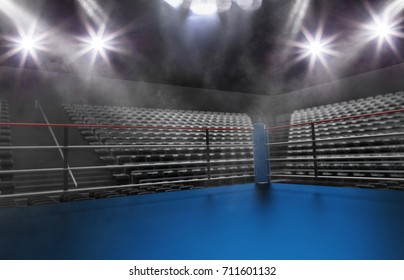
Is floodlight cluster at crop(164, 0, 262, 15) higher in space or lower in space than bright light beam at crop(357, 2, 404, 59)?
higher

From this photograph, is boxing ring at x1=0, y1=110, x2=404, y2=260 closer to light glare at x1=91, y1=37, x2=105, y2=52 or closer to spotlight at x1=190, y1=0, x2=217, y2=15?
spotlight at x1=190, y1=0, x2=217, y2=15

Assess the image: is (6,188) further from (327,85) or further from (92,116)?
(327,85)

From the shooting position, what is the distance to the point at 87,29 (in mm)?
4848

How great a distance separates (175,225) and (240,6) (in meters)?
4.31

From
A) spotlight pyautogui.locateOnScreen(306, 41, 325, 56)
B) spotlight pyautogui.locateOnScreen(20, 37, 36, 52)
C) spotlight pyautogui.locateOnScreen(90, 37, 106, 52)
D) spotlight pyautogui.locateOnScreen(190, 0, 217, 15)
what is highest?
spotlight pyautogui.locateOnScreen(190, 0, 217, 15)

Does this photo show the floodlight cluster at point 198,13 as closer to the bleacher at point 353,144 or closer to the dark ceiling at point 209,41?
the dark ceiling at point 209,41

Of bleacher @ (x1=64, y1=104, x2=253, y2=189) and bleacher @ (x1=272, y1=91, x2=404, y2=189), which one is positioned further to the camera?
bleacher @ (x1=272, y1=91, x2=404, y2=189)

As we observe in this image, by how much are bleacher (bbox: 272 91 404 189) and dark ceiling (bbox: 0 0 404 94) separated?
1096 millimetres

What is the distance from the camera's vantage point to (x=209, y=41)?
17.2 ft

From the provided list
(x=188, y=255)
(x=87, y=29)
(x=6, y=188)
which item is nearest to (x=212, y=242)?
(x=188, y=255)

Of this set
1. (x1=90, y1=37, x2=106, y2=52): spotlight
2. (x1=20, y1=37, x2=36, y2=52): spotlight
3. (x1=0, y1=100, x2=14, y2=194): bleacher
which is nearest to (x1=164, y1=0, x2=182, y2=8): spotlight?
Answer: (x1=90, y1=37, x2=106, y2=52): spotlight

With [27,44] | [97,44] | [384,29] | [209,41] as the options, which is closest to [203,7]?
[209,41]

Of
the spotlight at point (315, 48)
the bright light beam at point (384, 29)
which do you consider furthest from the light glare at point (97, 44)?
the bright light beam at point (384, 29)

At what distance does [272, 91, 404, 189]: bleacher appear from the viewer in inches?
146
